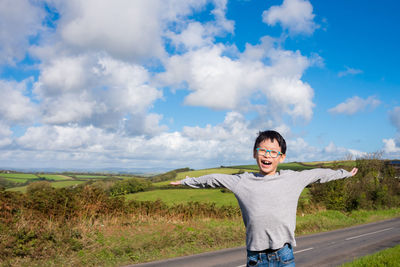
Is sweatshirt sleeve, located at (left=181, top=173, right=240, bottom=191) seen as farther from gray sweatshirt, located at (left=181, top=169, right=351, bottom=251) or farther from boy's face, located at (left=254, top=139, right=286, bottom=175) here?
boy's face, located at (left=254, top=139, right=286, bottom=175)

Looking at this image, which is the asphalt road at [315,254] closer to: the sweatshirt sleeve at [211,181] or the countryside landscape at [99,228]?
the countryside landscape at [99,228]

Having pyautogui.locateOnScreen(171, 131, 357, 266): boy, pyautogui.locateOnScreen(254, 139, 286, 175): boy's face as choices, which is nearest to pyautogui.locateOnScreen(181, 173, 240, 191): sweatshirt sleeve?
pyautogui.locateOnScreen(171, 131, 357, 266): boy

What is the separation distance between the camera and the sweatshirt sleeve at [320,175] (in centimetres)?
315

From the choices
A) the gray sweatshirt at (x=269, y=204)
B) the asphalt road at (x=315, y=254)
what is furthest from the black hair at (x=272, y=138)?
the asphalt road at (x=315, y=254)

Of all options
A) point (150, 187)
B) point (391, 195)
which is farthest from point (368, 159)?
point (150, 187)

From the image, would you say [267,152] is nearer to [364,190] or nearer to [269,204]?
[269,204]

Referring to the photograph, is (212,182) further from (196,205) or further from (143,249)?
(196,205)

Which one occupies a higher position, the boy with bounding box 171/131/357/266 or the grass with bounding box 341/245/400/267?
the boy with bounding box 171/131/357/266

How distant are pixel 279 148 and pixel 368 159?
168 ft

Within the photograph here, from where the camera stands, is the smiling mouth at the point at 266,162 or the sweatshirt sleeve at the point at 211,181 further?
the sweatshirt sleeve at the point at 211,181

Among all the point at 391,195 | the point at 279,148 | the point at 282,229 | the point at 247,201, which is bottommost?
the point at 391,195

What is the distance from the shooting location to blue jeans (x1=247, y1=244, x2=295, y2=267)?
2.84 m

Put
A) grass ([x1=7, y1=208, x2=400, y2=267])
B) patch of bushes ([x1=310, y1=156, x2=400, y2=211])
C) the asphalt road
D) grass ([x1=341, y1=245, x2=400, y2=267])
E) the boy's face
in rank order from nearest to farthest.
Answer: the boy's face < grass ([x1=341, y1=245, x2=400, y2=267]) < grass ([x1=7, y1=208, x2=400, y2=267]) < the asphalt road < patch of bushes ([x1=310, y1=156, x2=400, y2=211])

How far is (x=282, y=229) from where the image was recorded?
112 inches
